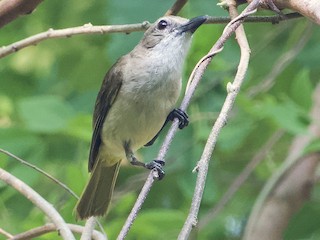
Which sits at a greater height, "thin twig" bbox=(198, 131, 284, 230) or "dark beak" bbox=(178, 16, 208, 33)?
"thin twig" bbox=(198, 131, 284, 230)


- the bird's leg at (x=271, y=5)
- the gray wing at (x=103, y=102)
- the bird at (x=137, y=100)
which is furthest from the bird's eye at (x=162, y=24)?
the bird's leg at (x=271, y=5)

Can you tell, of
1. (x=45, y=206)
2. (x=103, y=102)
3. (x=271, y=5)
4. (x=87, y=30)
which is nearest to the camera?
(x=271, y=5)

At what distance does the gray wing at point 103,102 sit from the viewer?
3.69 metres

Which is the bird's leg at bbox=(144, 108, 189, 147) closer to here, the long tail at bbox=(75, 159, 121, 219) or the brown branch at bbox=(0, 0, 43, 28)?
the long tail at bbox=(75, 159, 121, 219)

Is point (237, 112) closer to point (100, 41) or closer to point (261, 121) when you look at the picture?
point (261, 121)

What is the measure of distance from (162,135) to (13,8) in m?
1.72

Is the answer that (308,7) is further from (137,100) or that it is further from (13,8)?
(137,100)

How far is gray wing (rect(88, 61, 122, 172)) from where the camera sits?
3.69 metres

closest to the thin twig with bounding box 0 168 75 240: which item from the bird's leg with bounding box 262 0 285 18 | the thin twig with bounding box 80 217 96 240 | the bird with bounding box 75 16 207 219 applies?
the thin twig with bounding box 80 217 96 240

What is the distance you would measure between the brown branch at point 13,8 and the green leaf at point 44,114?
4.79 ft

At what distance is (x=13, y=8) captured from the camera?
2.63m

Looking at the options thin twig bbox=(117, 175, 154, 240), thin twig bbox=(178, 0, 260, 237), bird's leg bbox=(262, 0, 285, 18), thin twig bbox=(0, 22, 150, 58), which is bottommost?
thin twig bbox=(117, 175, 154, 240)

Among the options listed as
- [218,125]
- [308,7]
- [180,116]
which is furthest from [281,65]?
[218,125]

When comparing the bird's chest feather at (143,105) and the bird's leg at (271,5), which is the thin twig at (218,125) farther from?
the bird's chest feather at (143,105)
